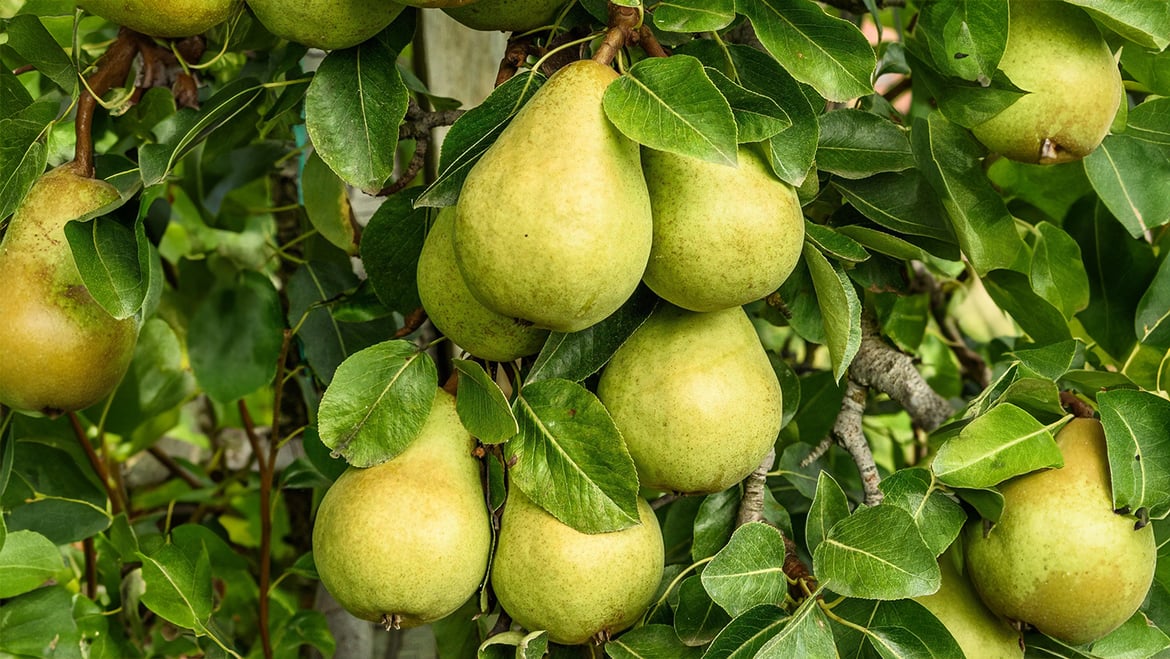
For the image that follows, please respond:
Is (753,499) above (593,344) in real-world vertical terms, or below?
below

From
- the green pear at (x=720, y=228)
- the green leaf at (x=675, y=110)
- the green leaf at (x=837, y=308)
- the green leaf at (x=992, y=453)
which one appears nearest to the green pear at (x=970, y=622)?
the green leaf at (x=992, y=453)

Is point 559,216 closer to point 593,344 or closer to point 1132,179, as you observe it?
point 593,344

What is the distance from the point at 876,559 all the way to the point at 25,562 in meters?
0.82

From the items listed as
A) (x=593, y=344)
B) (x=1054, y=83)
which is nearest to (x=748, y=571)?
(x=593, y=344)

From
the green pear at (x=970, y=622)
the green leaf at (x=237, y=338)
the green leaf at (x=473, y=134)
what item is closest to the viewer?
the green leaf at (x=473, y=134)

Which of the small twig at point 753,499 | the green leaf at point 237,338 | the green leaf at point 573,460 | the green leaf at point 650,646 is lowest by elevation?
the green leaf at point 237,338

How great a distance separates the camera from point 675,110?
2.31ft

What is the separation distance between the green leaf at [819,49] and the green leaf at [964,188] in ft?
0.45

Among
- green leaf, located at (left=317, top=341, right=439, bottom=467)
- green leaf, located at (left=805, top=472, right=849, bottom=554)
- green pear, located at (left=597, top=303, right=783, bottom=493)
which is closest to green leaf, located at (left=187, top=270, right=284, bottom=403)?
green leaf, located at (left=317, top=341, right=439, bottom=467)

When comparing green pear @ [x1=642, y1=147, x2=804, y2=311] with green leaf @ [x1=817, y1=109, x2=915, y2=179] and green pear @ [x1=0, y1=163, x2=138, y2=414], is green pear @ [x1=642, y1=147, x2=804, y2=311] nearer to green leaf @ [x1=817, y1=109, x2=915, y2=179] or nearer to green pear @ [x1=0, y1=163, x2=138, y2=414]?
green leaf @ [x1=817, y1=109, x2=915, y2=179]

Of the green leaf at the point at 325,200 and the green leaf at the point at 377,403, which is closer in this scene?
the green leaf at the point at 377,403

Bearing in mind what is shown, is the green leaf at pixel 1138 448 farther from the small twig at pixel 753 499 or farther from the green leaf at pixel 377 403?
the green leaf at pixel 377 403

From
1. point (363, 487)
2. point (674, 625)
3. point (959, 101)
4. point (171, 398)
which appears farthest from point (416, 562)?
point (171, 398)

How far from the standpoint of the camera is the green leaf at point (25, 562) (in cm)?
105
